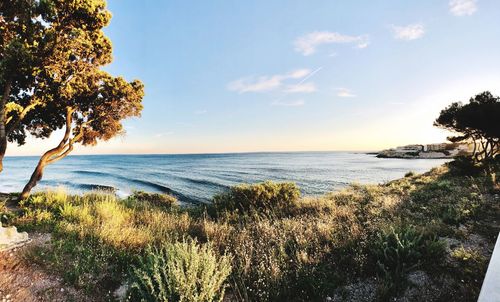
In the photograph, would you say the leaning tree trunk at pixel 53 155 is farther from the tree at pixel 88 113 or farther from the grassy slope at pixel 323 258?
the grassy slope at pixel 323 258

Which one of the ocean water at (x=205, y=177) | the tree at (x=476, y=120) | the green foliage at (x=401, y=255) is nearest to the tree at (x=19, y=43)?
the green foliage at (x=401, y=255)

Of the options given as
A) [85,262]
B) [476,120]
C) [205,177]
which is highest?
[476,120]

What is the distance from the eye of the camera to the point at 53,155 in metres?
12.7

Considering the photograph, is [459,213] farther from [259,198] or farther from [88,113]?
[88,113]

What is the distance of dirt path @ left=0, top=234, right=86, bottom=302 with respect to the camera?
4211 millimetres

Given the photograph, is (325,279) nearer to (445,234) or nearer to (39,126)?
(445,234)

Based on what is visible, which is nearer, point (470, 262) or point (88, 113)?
point (470, 262)

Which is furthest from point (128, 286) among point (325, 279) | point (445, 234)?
point (445, 234)

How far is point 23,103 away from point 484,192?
20668 mm

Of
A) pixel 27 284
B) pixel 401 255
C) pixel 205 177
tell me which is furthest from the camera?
pixel 205 177

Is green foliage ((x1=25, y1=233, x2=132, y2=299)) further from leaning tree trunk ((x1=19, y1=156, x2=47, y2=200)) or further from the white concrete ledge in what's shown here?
leaning tree trunk ((x1=19, y1=156, x2=47, y2=200))

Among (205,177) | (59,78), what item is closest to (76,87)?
(59,78)

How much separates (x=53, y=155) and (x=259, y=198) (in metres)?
10.4

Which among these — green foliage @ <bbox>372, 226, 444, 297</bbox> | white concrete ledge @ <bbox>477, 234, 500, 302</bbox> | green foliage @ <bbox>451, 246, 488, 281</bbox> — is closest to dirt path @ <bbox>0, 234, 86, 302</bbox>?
green foliage @ <bbox>372, 226, 444, 297</bbox>
